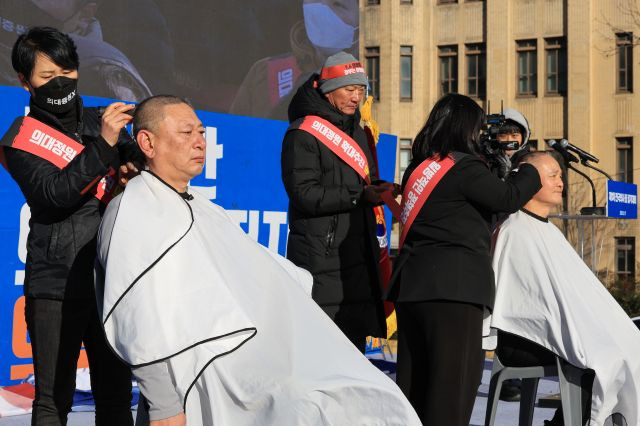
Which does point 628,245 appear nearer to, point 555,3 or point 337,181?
point 555,3

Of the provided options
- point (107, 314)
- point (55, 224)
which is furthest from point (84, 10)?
point (107, 314)

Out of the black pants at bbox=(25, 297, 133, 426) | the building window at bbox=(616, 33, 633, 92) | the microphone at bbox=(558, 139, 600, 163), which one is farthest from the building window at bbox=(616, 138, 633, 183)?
the black pants at bbox=(25, 297, 133, 426)

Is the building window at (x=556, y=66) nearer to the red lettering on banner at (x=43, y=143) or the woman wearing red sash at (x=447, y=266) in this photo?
the woman wearing red sash at (x=447, y=266)

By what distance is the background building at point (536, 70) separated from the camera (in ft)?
115

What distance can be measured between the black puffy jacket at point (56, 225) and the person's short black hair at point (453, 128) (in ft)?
4.14

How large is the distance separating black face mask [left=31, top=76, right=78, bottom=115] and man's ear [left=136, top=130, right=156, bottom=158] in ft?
1.76

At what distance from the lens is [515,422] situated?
21.4ft

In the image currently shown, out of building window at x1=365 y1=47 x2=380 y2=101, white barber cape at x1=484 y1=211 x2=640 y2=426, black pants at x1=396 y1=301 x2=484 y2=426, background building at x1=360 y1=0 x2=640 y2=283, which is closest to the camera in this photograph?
black pants at x1=396 y1=301 x2=484 y2=426

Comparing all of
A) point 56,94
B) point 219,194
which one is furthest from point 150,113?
point 219,194

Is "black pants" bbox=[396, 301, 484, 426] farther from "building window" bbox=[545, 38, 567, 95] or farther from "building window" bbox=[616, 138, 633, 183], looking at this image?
"building window" bbox=[545, 38, 567, 95]

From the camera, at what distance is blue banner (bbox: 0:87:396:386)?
6.44m

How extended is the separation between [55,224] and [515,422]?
11.8 feet

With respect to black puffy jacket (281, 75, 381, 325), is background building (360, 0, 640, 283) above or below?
above

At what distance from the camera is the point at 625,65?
35438 millimetres
